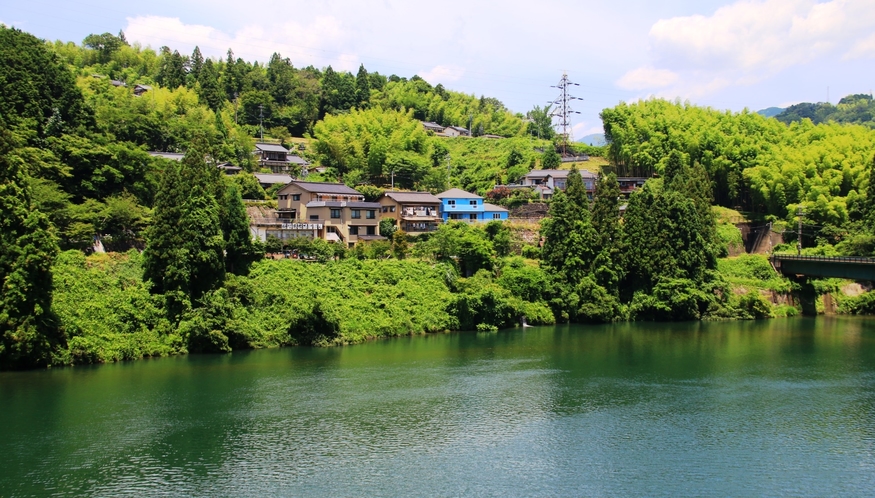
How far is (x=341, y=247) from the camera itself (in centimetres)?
3759

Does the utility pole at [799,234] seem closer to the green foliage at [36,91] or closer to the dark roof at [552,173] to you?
the dark roof at [552,173]

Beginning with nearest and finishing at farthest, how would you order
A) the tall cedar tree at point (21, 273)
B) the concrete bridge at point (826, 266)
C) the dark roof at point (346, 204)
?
the tall cedar tree at point (21, 273) < the concrete bridge at point (826, 266) < the dark roof at point (346, 204)

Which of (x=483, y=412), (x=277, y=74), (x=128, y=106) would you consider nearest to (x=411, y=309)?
(x=483, y=412)

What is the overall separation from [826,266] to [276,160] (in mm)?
39843

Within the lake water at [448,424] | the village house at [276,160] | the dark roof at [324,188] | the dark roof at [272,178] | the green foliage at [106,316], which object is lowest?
the lake water at [448,424]

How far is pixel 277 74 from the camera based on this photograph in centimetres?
7638

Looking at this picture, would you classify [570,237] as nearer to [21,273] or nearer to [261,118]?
[21,273]

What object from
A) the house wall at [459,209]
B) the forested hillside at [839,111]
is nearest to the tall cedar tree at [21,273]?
the house wall at [459,209]

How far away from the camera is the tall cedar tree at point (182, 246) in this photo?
28.3 m

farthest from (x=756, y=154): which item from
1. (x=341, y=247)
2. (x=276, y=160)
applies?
(x=276, y=160)

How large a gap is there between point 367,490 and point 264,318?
1668 cm

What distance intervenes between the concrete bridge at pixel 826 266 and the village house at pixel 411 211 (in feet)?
70.5

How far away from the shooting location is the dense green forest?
2762 centimetres

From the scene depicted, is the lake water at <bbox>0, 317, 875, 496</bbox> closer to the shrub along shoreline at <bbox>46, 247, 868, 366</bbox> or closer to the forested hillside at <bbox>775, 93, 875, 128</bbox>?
the shrub along shoreline at <bbox>46, 247, 868, 366</bbox>
